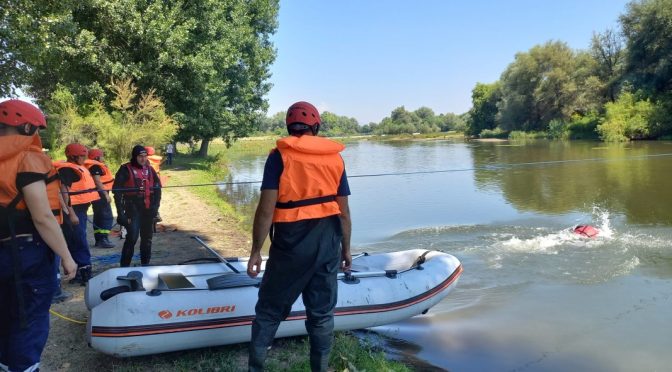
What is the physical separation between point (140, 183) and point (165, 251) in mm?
2295

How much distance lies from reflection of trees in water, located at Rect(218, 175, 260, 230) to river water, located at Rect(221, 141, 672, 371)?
12cm

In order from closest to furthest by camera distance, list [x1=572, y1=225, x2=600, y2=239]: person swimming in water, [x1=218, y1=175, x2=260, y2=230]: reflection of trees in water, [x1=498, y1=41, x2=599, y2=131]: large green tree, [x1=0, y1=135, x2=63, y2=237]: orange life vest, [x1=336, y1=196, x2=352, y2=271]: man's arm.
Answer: [x1=0, y1=135, x2=63, y2=237]: orange life vest
[x1=336, y1=196, x2=352, y2=271]: man's arm
[x1=572, y1=225, x2=600, y2=239]: person swimming in water
[x1=218, y1=175, x2=260, y2=230]: reflection of trees in water
[x1=498, y1=41, x2=599, y2=131]: large green tree

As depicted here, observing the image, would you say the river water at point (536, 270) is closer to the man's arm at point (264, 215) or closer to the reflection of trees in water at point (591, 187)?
the reflection of trees in water at point (591, 187)

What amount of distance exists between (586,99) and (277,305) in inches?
2070

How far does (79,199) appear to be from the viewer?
5.71 metres

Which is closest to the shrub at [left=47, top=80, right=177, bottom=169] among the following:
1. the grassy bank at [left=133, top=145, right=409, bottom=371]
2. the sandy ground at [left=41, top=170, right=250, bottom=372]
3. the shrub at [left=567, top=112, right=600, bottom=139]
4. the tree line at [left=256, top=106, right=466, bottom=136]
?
the sandy ground at [left=41, top=170, right=250, bottom=372]

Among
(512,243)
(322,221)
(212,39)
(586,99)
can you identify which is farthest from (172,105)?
(586,99)

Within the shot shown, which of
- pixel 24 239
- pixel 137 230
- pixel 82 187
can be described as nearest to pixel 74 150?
pixel 82 187

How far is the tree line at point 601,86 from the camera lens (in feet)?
125

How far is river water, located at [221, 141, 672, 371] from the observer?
16.4 ft

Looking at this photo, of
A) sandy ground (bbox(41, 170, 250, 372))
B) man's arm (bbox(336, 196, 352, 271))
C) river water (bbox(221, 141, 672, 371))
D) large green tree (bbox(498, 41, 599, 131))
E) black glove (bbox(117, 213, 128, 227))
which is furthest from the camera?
large green tree (bbox(498, 41, 599, 131))

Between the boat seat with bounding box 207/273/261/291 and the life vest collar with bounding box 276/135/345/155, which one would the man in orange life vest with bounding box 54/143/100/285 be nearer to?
the boat seat with bounding box 207/273/261/291

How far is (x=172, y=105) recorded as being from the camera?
2017cm

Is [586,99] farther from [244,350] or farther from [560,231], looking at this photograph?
[244,350]
